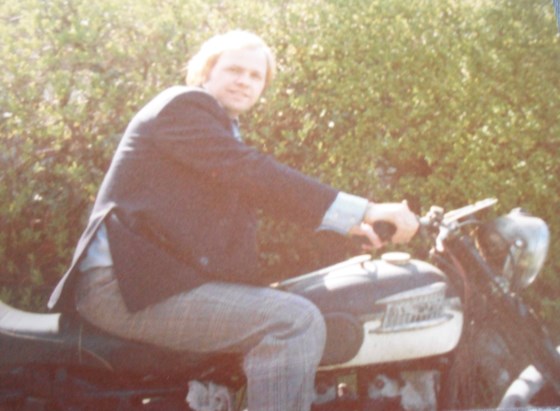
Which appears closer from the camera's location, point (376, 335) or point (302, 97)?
point (376, 335)

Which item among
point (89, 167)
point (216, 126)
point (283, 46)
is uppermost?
point (283, 46)

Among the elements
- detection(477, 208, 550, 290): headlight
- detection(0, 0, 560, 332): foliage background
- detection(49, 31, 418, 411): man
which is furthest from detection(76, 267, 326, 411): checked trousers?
detection(0, 0, 560, 332): foliage background

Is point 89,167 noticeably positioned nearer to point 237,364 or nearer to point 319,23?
point 319,23

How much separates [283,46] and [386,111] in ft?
2.02

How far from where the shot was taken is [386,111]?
365 centimetres

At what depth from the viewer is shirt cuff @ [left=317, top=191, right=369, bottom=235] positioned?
89.7 inches

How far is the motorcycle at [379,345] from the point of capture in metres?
2.24

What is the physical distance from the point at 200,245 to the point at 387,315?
610mm

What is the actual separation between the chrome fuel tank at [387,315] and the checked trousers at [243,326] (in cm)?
9

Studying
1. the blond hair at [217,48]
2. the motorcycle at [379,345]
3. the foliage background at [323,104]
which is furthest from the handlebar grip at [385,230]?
the foliage background at [323,104]

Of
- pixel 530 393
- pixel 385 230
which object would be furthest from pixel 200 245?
pixel 530 393

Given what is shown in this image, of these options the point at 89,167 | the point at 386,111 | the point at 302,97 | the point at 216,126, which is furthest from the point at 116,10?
the point at 216,126

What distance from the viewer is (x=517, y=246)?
229 centimetres

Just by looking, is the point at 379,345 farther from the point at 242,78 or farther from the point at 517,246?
the point at 242,78
